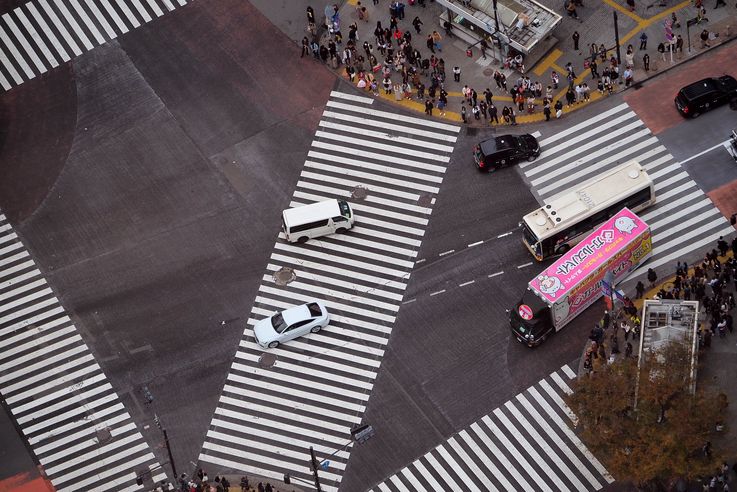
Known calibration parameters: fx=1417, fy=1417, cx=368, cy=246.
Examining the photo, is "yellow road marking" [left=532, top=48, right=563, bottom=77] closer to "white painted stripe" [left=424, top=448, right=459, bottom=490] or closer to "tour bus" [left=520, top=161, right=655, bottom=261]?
"tour bus" [left=520, top=161, right=655, bottom=261]

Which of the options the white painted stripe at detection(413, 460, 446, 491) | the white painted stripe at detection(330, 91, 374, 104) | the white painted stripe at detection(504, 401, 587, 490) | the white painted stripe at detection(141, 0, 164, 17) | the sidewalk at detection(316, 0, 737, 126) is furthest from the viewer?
the white painted stripe at detection(141, 0, 164, 17)

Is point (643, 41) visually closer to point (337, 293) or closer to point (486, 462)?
point (337, 293)

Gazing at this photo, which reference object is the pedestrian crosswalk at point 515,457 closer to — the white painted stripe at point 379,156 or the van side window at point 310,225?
the van side window at point 310,225

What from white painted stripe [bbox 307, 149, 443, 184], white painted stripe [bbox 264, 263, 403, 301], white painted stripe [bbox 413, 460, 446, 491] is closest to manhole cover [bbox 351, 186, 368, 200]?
white painted stripe [bbox 307, 149, 443, 184]

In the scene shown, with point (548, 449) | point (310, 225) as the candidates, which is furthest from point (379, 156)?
point (548, 449)

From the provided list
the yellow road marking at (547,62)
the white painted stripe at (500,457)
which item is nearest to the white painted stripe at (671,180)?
the yellow road marking at (547,62)
